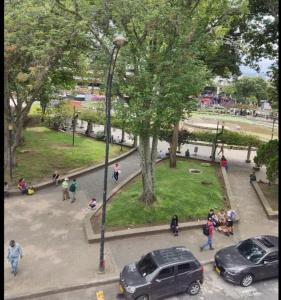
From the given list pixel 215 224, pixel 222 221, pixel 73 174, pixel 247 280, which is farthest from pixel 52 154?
pixel 247 280

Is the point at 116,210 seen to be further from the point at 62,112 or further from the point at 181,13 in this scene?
the point at 62,112

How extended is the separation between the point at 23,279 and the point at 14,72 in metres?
13.0

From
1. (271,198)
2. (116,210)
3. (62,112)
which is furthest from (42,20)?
(62,112)

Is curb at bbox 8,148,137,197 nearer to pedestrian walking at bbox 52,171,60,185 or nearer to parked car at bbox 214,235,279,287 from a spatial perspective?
pedestrian walking at bbox 52,171,60,185

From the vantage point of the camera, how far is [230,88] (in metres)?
86.1

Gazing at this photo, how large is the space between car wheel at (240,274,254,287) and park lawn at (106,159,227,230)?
18.8ft

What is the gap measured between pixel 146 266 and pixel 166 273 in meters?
0.81

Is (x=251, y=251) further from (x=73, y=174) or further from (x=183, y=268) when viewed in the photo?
(x=73, y=174)

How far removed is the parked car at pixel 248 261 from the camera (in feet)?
49.2

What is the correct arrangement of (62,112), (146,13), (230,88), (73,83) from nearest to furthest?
1. (146,13)
2. (73,83)
3. (62,112)
4. (230,88)

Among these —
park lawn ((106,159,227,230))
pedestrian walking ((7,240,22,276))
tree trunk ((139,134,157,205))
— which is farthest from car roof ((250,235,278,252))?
pedestrian walking ((7,240,22,276))

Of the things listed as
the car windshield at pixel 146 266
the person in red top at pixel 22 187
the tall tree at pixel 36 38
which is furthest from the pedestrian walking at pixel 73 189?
the car windshield at pixel 146 266

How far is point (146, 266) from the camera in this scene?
1441 centimetres

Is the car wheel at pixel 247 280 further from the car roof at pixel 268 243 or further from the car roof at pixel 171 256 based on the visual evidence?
the car roof at pixel 171 256
